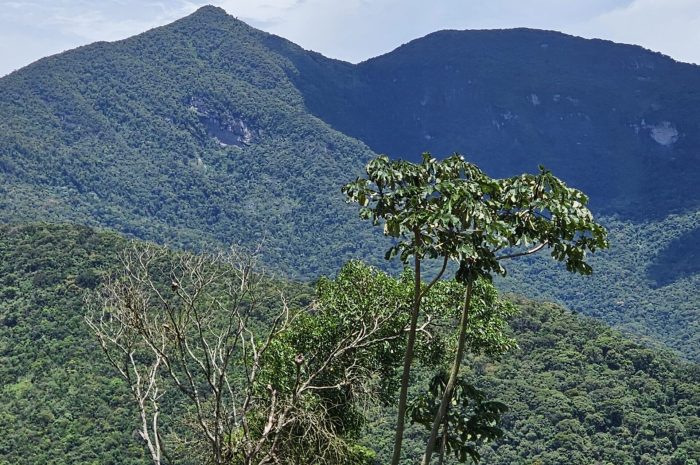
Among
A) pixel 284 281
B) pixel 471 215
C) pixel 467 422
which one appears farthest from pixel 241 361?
pixel 284 281

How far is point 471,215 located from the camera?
8.96 m

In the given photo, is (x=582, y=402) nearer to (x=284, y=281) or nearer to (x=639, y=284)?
(x=284, y=281)

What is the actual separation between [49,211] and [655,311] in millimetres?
96190

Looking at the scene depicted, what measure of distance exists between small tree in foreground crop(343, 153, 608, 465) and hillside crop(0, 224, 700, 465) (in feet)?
89.5

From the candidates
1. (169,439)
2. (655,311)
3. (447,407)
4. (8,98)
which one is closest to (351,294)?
(447,407)

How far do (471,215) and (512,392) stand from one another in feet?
127

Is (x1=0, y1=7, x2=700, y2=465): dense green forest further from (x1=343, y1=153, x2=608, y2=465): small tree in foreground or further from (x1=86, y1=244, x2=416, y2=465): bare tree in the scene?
(x1=343, y1=153, x2=608, y2=465): small tree in foreground

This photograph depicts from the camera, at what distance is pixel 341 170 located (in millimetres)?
191250

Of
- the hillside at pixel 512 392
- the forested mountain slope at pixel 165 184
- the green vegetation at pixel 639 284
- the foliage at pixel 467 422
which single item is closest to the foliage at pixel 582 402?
the hillside at pixel 512 392

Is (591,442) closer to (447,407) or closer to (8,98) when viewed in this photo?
(447,407)

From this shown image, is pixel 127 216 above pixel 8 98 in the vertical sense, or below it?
below

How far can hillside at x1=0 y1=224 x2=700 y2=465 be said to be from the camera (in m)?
39.3

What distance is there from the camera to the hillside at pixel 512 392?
3934 cm

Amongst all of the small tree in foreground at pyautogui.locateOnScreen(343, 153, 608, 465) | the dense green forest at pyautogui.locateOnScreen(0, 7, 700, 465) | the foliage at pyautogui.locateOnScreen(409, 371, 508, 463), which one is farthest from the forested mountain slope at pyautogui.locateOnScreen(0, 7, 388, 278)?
the small tree in foreground at pyautogui.locateOnScreen(343, 153, 608, 465)
